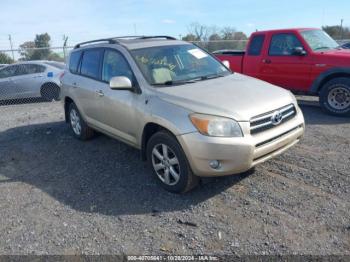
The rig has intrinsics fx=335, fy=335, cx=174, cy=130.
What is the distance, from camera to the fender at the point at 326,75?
22.5 feet

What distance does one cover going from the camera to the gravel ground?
3.13 m

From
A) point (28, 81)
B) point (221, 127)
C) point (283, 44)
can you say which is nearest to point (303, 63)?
point (283, 44)

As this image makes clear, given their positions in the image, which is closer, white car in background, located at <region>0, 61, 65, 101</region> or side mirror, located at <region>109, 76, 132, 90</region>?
side mirror, located at <region>109, 76, 132, 90</region>

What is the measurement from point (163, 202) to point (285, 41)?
18.1ft

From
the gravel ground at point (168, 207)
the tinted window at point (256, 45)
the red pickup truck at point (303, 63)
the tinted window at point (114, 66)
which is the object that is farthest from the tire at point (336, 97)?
the tinted window at point (114, 66)

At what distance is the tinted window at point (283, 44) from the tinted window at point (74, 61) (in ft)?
14.7

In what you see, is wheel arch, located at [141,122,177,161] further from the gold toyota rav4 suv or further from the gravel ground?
the gravel ground

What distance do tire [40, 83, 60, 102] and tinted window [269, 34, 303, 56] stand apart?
6849 mm

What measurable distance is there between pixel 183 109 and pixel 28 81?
28.1ft

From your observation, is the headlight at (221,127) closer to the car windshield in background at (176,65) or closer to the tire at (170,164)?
the tire at (170,164)

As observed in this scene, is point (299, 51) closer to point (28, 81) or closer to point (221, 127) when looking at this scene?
point (221, 127)

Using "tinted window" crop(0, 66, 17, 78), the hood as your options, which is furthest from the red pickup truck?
"tinted window" crop(0, 66, 17, 78)

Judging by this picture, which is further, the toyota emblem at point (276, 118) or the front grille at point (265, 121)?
the toyota emblem at point (276, 118)

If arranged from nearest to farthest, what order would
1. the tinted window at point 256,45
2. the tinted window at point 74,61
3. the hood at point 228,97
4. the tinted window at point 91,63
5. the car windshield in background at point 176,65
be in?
1. the hood at point 228,97
2. the car windshield in background at point 176,65
3. the tinted window at point 91,63
4. the tinted window at point 74,61
5. the tinted window at point 256,45
